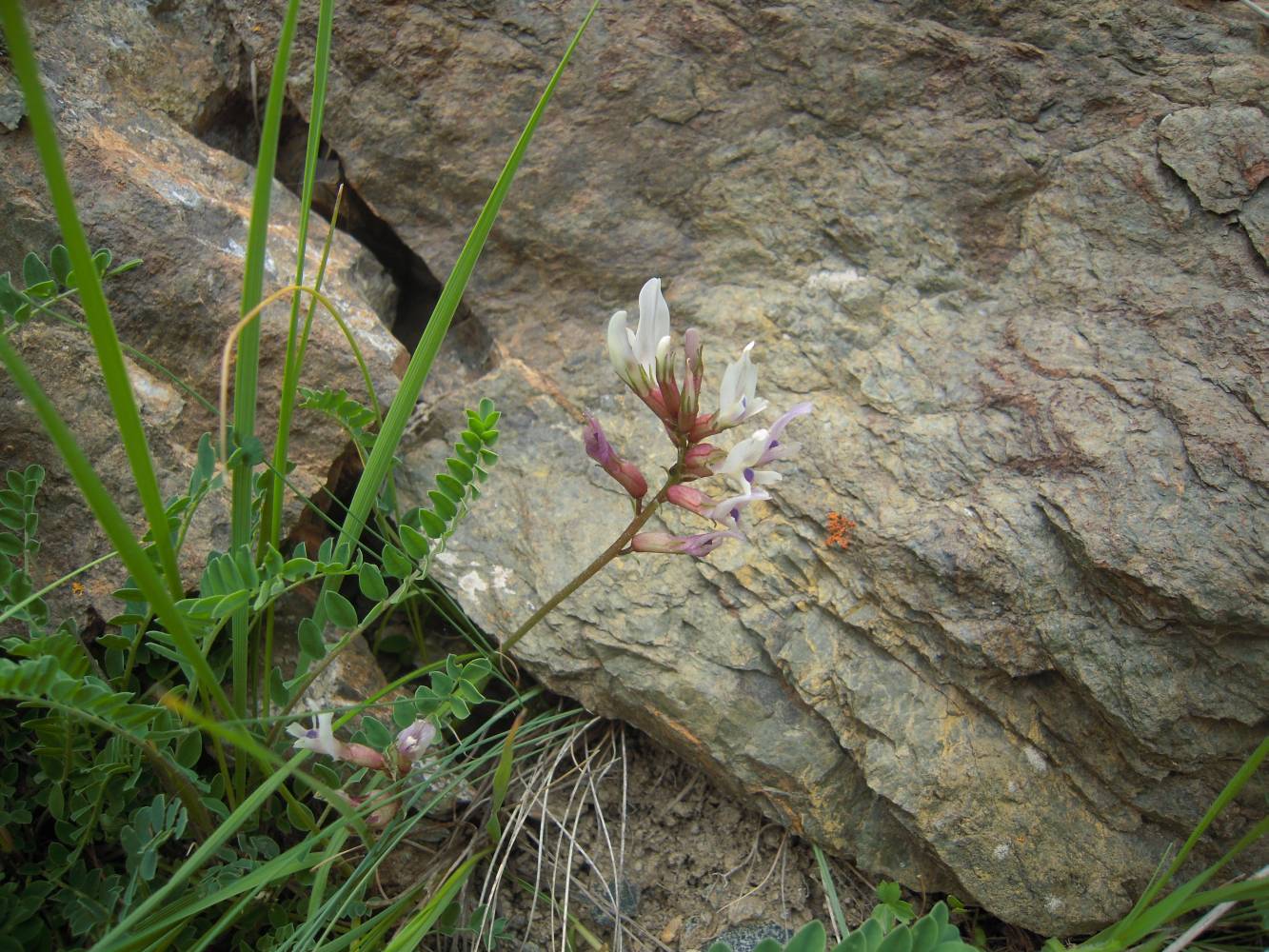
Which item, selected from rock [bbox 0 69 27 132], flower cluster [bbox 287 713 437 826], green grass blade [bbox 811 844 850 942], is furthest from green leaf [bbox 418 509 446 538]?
rock [bbox 0 69 27 132]

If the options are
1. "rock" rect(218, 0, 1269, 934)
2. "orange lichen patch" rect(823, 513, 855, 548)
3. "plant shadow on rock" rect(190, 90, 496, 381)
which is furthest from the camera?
"plant shadow on rock" rect(190, 90, 496, 381)

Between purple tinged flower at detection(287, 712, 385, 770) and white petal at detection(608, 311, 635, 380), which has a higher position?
white petal at detection(608, 311, 635, 380)

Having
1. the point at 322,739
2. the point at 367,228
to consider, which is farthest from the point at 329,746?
the point at 367,228

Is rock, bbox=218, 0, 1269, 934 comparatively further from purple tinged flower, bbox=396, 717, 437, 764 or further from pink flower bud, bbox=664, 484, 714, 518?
pink flower bud, bbox=664, 484, 714, 518

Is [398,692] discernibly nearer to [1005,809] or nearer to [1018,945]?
[1005,809]

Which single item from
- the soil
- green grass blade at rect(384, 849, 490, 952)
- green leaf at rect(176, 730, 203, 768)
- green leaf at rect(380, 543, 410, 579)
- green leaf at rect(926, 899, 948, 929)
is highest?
green leaf at rect(380, 543, 410, 579)

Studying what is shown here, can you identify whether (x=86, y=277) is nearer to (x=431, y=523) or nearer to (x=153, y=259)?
(x=431, y=523)
